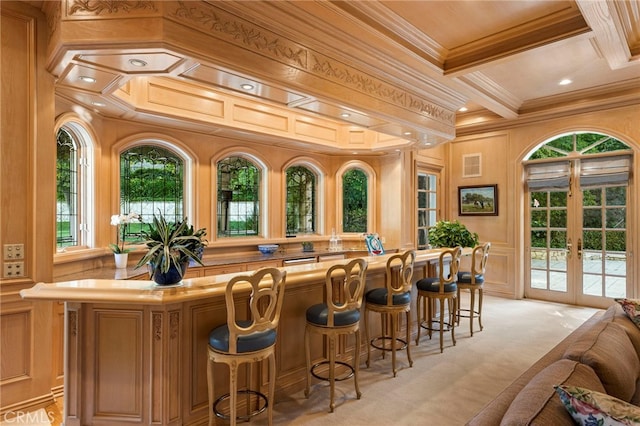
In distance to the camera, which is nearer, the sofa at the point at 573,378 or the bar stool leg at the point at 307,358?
the sofa at the point at 573,378

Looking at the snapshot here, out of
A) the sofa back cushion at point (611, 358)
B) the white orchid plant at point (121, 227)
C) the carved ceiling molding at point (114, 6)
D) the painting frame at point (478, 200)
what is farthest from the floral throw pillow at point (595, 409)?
the painting frame at point (478, 200)

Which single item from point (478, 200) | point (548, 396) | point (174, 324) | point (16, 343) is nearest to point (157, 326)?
point (174, 324)

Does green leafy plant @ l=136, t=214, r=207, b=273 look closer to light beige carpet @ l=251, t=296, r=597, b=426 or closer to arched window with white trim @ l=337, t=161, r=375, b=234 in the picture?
light beige carpet @ l=251, t=296, r=597, b=426

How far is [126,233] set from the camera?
422 cm

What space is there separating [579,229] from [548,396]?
17.8 ft

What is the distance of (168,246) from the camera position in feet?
7.27

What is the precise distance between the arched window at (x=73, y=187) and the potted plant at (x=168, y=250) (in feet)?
6.24

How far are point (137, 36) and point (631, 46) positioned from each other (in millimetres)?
4915

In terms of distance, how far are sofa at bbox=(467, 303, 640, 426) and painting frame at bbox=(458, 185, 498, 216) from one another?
14.4 ft

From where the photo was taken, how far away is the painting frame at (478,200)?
631 centimetres

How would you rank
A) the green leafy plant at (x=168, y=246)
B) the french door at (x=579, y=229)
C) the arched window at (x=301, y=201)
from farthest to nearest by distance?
the arched window at (x=301, y=201)
the french door at (x=579, y=229)
the green leafy plant at (x=168, y=246)

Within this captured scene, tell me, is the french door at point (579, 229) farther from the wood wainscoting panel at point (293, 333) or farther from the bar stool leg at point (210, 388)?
the bar stool leg at point (210, 388)

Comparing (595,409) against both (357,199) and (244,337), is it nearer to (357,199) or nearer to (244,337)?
(244,337)

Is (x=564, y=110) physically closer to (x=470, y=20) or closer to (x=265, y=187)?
(x=470, y=20)
